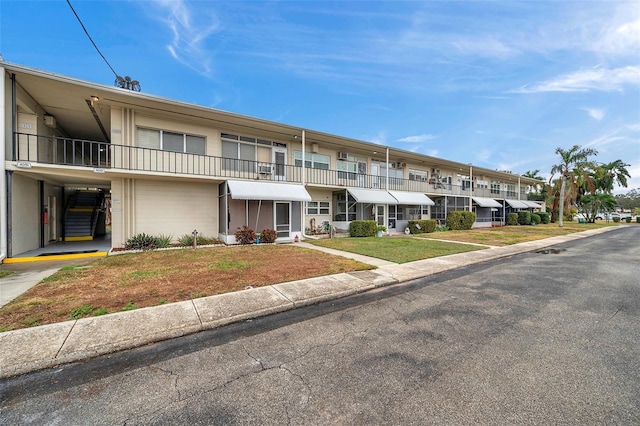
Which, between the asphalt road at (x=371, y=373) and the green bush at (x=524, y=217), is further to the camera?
the green bush at (x=524, y=217)

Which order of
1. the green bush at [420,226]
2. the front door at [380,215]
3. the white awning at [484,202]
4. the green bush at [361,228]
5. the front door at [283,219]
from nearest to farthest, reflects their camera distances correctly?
the front door at [283,219] → the green bush at [361,228] → the front door at [380,215] → the green bush at [420,226] → the white awning at [484,202]

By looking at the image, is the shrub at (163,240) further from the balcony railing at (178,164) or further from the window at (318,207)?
the window at (318,207)

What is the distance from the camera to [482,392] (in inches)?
98.3

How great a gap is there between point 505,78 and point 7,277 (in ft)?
84.9

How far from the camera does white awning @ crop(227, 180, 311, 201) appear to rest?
12109mm

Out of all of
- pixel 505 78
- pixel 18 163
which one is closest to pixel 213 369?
pixel 18 163

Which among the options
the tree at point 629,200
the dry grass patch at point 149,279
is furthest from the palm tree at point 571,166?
the tree at point 629,200

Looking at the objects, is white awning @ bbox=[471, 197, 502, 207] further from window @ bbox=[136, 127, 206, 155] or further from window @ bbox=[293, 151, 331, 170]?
window @ bbox=[136, 127, 206, 155]

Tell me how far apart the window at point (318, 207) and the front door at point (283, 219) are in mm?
2383

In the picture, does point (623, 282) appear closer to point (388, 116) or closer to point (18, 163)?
point (18, 163)

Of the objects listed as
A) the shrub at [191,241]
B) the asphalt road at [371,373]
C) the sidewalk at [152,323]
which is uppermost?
the shrub at [191,241]

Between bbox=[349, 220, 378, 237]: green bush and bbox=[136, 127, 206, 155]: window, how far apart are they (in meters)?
9.81

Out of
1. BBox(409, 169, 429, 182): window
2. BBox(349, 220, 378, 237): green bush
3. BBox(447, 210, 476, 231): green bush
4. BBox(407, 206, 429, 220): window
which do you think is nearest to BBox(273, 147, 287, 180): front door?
BBox(349, 220, 378, 237): green bush

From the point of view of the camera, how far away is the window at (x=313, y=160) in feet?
53.7
